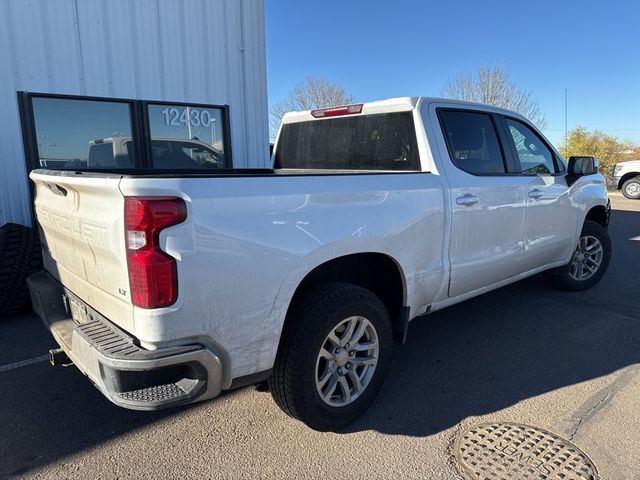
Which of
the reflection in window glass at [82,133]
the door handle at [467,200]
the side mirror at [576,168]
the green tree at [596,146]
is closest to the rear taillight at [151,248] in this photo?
the door handle at [467,200]

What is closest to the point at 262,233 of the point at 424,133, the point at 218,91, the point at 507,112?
the point at 424,133

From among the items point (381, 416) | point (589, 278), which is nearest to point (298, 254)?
point (381, 416)

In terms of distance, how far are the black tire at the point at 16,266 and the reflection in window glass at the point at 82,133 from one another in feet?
5.70

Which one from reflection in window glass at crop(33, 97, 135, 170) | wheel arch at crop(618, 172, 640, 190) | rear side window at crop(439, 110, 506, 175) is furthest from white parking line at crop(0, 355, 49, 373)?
wheel arch at crop(618, 172, 640, 190)

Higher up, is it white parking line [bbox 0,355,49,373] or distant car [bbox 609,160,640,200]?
distant car [bbox 609,160,640,200]

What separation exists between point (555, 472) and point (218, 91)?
6.80 metres

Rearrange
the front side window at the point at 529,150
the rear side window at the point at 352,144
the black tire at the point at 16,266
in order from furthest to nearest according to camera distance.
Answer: the black tire at the point at 16,266
the front side window at the point at 529,150
the rear side window at the point at 352,144

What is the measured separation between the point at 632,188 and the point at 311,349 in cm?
1845

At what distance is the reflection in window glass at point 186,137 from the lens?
709cm

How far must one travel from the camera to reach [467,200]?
350 centimetres

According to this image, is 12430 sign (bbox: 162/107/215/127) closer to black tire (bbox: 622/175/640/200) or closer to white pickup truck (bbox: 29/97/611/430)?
white pickup truck (bbox: 29/97/611/430)

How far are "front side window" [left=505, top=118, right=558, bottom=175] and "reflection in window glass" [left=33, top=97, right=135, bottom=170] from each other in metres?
5.10

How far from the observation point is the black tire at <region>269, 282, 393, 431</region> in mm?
2590

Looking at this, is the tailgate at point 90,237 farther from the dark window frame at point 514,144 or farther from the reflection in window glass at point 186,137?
the reflection in window glass at point 186,137
